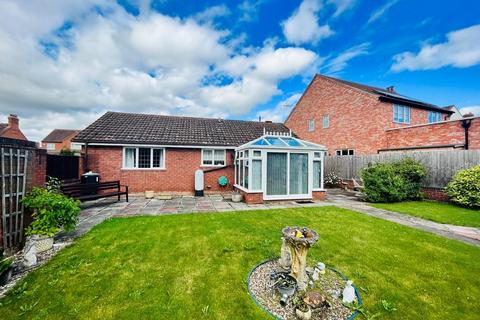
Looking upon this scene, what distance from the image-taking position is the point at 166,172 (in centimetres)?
1205

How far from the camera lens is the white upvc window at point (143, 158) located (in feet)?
38.5

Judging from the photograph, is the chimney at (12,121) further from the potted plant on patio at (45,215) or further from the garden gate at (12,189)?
the potted plant on patio at (45,215)

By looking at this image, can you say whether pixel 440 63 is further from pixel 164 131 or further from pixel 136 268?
pixel 136 268

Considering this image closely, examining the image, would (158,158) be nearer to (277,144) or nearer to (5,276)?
(277,144)

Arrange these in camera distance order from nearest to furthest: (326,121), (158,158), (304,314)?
(304,314) → (158,158) → (326,121)

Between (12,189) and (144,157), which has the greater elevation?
(144,157)

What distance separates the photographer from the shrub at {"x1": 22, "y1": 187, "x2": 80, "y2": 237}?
4.53m

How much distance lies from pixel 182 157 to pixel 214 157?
6.63 feet

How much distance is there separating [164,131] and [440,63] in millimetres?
26003

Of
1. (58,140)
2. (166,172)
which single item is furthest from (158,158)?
(58,140)

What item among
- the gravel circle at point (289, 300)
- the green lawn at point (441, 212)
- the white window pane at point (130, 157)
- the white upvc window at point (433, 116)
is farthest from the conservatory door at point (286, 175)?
the white upvc window at point (433, 116)

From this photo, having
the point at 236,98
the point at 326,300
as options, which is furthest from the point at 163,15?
the point at 236,98

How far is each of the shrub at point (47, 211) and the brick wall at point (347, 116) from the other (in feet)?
59.7

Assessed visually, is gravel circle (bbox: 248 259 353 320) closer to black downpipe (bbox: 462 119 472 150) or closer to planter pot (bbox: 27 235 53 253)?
planter pot (bbox: 27 235 53 253)
